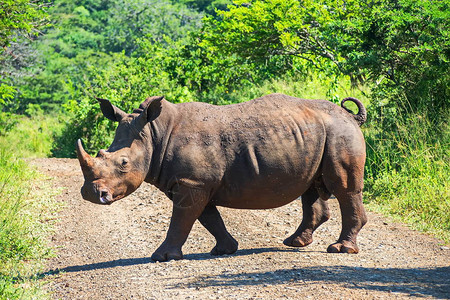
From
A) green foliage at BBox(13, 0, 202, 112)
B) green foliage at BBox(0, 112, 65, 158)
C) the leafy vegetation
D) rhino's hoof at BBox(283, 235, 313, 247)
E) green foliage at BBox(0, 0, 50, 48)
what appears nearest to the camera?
rhino's hoof at BBox(283, 235, 313, 247)

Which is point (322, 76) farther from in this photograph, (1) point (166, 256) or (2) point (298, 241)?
(1) point (166, 256)

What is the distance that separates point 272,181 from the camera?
728 centimetres

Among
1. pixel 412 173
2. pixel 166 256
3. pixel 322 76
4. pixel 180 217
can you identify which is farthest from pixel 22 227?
pixel 322 76

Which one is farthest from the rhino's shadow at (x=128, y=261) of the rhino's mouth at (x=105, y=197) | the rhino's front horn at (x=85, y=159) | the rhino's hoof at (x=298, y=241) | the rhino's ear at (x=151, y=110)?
the rhino's ear at (x=151, y=110)

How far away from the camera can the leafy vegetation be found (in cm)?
1048

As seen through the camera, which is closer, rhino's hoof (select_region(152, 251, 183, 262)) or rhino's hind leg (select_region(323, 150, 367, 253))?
rhino's hoof (select_region(152, 251, 183, 262))

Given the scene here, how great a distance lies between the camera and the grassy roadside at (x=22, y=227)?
272 inches

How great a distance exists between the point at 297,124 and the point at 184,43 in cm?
1149

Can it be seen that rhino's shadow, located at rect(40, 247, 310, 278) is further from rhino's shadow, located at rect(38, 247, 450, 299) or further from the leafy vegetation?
the leafy vegetation

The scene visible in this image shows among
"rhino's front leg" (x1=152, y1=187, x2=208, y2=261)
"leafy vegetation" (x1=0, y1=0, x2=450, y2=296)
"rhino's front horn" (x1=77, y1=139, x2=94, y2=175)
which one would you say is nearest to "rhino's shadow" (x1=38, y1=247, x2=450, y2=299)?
"rhino's front leg" (x1=152, y1=187, x2=208, y2=261)

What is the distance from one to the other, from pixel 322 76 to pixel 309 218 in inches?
323

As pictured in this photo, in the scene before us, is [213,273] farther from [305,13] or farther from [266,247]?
[305,13]

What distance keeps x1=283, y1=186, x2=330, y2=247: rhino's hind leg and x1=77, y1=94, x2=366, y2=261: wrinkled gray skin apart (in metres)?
0.41

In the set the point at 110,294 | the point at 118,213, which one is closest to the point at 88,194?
the point at 110,294
